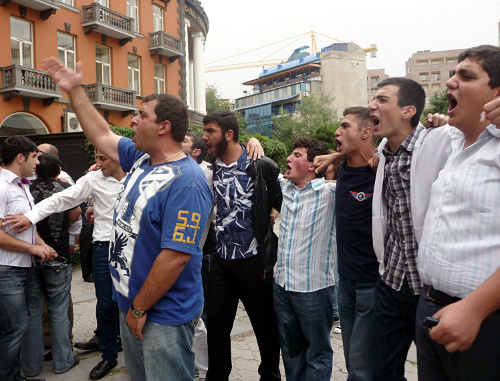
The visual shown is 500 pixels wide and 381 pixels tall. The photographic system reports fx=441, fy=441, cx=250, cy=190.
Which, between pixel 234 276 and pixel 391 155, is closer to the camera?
pixel 391 155

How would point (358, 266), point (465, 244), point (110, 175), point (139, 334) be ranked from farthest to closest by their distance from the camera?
point (110, 175)
point (358, 266)
point (139, 334)
point (465, 244)

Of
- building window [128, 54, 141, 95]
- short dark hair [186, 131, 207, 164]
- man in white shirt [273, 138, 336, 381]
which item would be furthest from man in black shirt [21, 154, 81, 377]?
building window [128, 54, 141, 95]

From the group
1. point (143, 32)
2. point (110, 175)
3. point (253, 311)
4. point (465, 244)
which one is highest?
point (143, 32)

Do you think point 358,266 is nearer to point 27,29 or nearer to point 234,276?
point 234,276

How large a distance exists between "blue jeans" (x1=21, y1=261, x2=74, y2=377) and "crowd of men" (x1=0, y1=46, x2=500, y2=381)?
0.04 feet

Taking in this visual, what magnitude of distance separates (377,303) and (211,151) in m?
1.92

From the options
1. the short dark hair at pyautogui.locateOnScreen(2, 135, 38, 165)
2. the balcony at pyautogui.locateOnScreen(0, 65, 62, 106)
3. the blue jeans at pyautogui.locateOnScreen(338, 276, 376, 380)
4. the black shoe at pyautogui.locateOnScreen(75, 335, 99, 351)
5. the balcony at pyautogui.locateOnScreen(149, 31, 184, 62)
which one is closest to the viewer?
the blue jeans at pyautogui.locateOnScreen(338, 276, 376, 380)

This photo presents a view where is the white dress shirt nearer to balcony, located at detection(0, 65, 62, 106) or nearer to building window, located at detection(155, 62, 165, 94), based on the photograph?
balcony, located at detection(0, 65, 62, 106)

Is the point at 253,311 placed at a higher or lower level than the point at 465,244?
lower

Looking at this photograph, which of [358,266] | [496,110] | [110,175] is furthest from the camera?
[110,175]

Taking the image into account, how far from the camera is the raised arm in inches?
104

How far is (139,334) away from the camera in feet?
7.55

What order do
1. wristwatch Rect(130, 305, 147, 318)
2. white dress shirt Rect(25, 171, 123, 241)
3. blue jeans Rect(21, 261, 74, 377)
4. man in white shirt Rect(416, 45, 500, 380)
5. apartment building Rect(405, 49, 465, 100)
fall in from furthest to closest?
apartment building Rect(405, 49, 465, 100) < white dress shirt Rect(25, 171, 123, 241) < blue jeans Rect(21, 261, 74, 377) < wristwatch Rect(130, 305, 147, 318) < man in white shirt Rect(416, 45, 500, 380)

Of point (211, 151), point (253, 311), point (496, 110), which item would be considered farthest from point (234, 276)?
point (496, 110)
